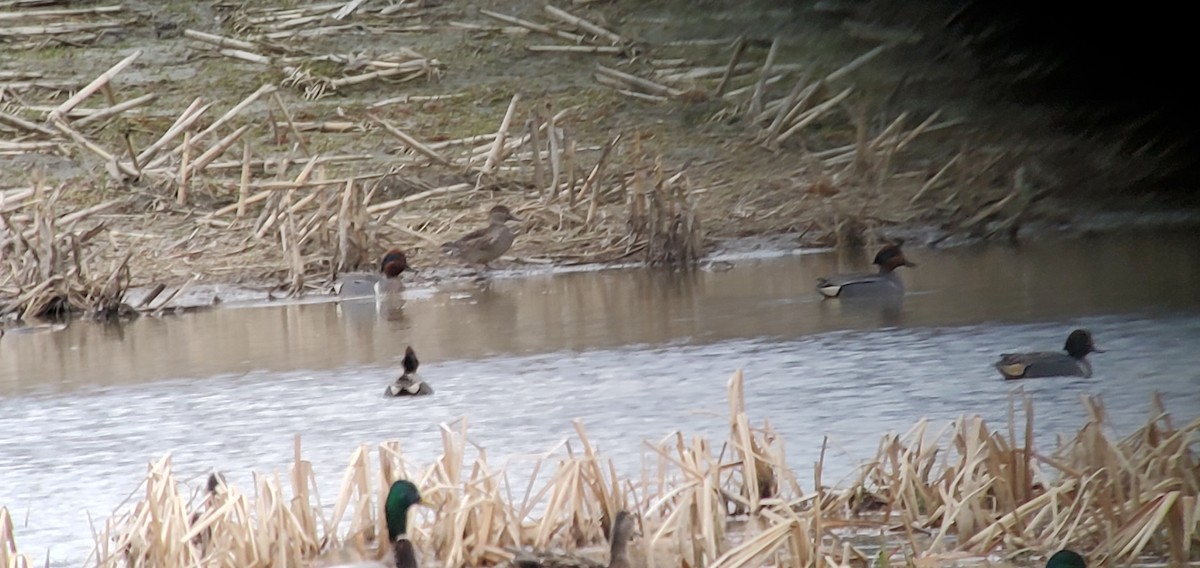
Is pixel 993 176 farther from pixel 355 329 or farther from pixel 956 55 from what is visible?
pixel 355 329

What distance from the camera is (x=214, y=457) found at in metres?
5.41

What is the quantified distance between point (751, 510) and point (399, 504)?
0.71m

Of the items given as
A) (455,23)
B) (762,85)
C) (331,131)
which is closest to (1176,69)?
(762,85)

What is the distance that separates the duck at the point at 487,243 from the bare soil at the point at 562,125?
0.27 m

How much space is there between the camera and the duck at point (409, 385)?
622 centimetres

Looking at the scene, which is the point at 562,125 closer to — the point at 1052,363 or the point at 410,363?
the point at 410,363

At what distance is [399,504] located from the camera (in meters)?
3.88

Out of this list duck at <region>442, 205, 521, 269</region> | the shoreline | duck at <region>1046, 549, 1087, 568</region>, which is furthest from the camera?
duck at <region>442, 205, 521, 269</region>

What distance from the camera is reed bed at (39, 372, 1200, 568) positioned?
3699mm

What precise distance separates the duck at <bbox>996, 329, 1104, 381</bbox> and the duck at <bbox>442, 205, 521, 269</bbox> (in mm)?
Result: 4307

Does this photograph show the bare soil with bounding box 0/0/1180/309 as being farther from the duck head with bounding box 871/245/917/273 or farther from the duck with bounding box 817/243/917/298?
the duck with bounding box 817/243/917/298

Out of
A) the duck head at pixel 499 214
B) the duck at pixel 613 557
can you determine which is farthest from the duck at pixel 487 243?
the duck at pixel 613 557

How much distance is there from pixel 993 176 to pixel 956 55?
1215 mm

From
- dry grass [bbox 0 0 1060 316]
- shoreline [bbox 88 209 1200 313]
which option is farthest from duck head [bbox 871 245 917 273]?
dry grass [bbox 0 0 1060 316]
